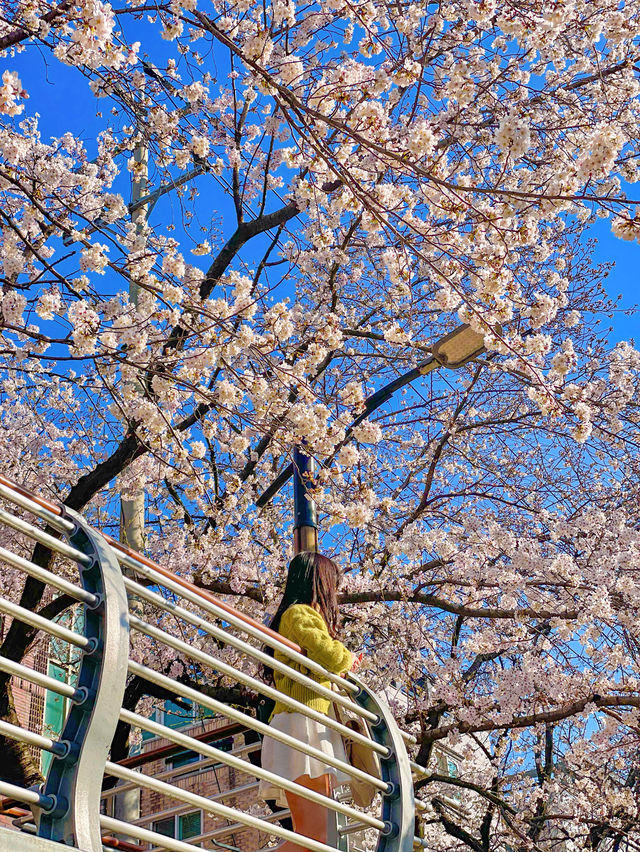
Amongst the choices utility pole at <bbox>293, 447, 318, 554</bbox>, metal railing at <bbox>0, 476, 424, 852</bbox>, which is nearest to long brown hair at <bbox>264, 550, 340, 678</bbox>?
utility pole at <bbox>293, 447, 318, 554</bbox>

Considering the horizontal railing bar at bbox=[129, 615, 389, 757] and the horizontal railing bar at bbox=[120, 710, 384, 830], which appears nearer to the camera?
the horizontal railing bar at bbox=[120, 710, 384, 830]

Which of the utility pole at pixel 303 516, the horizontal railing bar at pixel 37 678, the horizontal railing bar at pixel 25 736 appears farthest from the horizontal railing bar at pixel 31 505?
the utility pole at pixel 303 516

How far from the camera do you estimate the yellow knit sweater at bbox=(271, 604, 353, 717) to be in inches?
157

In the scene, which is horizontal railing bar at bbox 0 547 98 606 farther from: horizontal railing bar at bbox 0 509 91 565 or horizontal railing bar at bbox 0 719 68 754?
horizontal railing bar at bbox 0 719 68 754

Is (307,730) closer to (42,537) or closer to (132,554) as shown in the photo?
(132,554)

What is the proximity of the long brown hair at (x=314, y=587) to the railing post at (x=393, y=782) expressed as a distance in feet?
3.84

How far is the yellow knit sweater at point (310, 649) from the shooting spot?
3996 mm

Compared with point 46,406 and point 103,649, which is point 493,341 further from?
point 46,406

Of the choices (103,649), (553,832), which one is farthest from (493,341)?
(553,832)

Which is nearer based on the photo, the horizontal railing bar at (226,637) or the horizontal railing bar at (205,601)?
the horizontal railing bar at (226,637)

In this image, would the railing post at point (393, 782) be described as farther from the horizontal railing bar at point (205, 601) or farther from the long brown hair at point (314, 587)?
the long brown hair at point (314, 587)

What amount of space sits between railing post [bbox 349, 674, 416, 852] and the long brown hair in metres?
1.17

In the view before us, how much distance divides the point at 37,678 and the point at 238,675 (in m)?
0.75

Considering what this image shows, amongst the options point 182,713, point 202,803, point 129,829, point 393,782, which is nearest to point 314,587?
point 393,782
